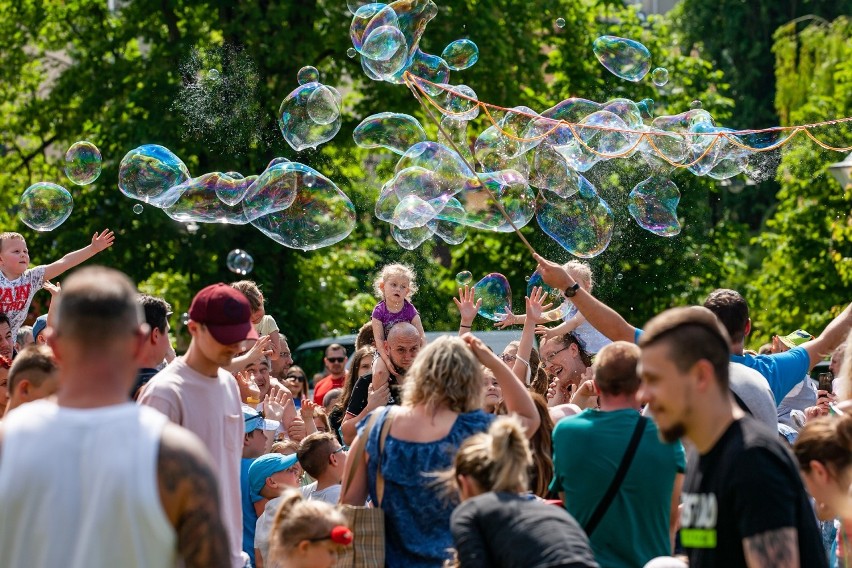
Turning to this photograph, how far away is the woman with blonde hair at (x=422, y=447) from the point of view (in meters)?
4.46

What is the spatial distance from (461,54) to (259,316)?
3.63 metres

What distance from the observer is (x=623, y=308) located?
20.1 meters

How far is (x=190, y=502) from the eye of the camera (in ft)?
9.57

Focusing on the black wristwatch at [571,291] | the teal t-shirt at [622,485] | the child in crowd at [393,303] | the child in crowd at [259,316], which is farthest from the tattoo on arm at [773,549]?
the child in crowd at [393,303]

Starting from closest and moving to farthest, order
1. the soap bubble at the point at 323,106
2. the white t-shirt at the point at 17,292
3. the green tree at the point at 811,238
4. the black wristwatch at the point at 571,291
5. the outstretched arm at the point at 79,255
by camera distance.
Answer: the black wristwatch at the point at 571,291 → the outstretched arm at the point at 79,255 → the white t-shirt at the point at 17,292 → the soap bubble at the point at 323,106 → the green tree at the point at 811,238

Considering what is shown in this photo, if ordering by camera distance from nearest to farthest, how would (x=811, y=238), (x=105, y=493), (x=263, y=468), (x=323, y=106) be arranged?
(x=105, y=493) → (x=263, y=468) → (x=323, y=106) → (x=811, y=238)

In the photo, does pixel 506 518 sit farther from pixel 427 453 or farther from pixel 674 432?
pixel 427 453

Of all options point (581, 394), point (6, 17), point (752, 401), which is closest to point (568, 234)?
point (581, 394)

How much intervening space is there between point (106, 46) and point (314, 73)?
11.1m

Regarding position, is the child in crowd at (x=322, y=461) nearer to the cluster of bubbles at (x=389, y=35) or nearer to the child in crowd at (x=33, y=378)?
the child in crowd at (x=33, y=378)

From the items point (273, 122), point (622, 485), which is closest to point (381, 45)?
point (622, 485)

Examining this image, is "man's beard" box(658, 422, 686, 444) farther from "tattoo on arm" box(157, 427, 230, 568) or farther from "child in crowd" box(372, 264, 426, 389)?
"child in crowd" box(372, 264, 426, 389)

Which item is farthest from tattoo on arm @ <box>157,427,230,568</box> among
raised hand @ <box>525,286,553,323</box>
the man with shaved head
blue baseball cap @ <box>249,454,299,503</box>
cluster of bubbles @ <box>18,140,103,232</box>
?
cluster of bubbles @ <box>18,140,103,232</box>

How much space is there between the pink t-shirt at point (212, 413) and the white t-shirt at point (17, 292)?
4068 mm
